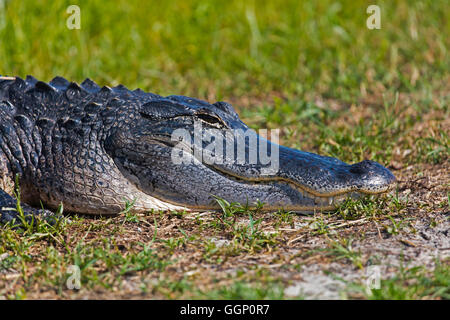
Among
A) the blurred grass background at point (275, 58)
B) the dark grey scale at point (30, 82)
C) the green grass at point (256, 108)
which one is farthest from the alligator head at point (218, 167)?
the blurred grass background at point (275, 58)

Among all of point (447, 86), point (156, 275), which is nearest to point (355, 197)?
point (156, 275)

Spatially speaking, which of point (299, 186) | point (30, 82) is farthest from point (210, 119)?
point (30, 82)

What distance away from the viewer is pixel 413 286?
2.87m

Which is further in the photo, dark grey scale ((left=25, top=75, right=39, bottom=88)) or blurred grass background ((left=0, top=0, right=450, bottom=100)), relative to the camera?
blurred grass background ((left=0, top=0, right=450, bottom=100))

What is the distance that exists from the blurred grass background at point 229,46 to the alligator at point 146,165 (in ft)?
7.19

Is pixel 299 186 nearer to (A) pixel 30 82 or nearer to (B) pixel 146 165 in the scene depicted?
(B) pixel 146 165

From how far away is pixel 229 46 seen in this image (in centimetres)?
756

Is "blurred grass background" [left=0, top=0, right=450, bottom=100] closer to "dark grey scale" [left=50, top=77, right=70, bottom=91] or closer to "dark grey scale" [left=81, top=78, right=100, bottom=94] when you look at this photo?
"dark grey scale" [left=50, top=77, right=70, bottom=91]

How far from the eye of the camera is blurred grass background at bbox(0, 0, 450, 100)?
6574 mm

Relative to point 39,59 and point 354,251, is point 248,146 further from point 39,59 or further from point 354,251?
point 39,59

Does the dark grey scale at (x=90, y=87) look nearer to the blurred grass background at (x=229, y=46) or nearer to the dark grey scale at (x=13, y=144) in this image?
the dark grey scale at (x=13, y=144)

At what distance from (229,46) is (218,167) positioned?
395 centimetres

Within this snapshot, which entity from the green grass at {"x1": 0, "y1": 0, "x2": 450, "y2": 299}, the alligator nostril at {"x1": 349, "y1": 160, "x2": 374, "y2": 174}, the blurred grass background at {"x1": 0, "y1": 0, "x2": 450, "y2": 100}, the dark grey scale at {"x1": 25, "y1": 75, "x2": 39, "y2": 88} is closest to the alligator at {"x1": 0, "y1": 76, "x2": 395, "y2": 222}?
the alligator nostril at {"x1": 349, "y1": 160, "x2": 374, "y2": 174}

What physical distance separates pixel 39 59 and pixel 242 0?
309 cm
